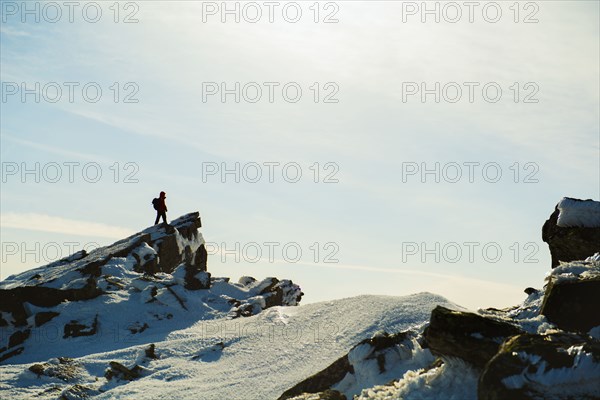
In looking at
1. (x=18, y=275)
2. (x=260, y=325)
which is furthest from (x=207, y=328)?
(x=18, y=275)

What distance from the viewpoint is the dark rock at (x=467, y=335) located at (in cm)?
1035

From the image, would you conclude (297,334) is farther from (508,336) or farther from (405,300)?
(508,336)

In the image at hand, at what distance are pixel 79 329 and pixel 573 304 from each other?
21.8 meters

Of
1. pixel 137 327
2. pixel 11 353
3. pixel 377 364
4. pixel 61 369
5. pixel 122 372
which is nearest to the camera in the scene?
pixel 377 364

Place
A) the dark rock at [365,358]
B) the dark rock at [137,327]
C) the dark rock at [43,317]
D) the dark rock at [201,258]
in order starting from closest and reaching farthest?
the dark rock at [365,358]
the dark rock at [137,327]
the dark rock at [43,317]
the dark rock at [201,258]

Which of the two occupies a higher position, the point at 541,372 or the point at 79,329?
the point at 541,372

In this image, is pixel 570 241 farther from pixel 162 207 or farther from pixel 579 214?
pixel 162 207

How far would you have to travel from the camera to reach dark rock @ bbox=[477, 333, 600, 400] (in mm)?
8867

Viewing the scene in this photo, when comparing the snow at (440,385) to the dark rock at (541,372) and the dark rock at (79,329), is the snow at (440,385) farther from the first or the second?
the dark rock at (79,329)

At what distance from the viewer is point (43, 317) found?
2897 cm

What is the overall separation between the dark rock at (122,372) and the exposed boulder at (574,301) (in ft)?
43.8

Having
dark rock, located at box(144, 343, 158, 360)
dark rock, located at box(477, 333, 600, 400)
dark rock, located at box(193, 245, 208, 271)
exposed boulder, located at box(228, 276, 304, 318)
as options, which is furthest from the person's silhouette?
dark rock, located at box(477, 333, 600, 400)

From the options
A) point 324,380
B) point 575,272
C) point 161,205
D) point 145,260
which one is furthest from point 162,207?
point 575,272

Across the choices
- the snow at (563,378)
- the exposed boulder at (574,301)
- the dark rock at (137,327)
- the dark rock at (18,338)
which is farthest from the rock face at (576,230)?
the dark rock at (18,338)
